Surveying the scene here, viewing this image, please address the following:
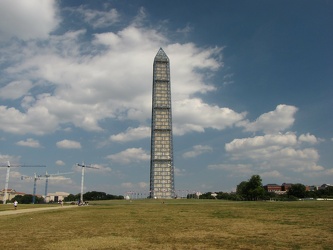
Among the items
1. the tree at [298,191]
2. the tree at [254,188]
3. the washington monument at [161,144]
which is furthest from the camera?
the washington monument at [161,144]

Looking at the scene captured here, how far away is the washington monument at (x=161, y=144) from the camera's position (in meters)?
163

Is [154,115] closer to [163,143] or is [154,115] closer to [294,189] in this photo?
[163,143]

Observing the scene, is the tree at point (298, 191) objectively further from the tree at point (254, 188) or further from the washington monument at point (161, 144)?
the washington monument at point (161, 144)

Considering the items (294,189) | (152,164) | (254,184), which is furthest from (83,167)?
(294,189)

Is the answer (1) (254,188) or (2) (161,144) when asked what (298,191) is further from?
(2) (161,144)

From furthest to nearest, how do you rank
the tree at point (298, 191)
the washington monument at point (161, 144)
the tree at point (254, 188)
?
the washington monument at point (161, 144) < the tree at point (298, 191) < the tree at point (254, 188)

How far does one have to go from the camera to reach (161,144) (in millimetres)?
165375

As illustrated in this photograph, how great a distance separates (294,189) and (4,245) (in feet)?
497

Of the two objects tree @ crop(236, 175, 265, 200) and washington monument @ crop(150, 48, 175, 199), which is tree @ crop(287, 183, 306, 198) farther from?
washington monument @ crop(150, 48, 175, 199)

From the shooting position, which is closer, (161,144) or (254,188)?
(254,188)

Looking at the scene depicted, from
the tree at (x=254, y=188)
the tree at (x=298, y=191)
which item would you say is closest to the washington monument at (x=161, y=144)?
the tree at (x=254, y=188)

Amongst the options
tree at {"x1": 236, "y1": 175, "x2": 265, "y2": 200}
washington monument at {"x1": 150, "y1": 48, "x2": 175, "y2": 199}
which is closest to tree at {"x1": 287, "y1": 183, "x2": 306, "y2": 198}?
tree at {"x1": 236, "y1": 175, "x2": 265, "y2": 200}

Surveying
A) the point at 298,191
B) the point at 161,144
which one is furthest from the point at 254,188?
the point at 161,144

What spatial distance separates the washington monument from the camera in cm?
16300
